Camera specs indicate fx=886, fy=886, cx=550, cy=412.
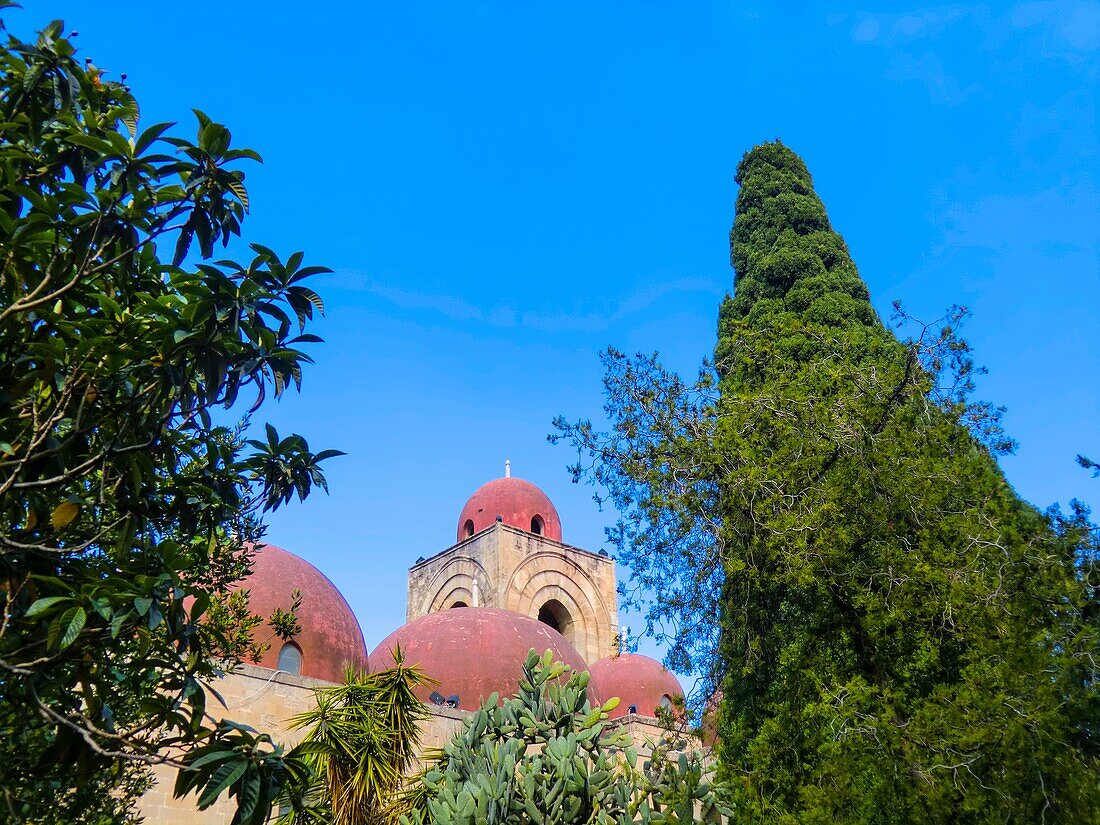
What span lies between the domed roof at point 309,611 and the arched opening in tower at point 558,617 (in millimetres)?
13895

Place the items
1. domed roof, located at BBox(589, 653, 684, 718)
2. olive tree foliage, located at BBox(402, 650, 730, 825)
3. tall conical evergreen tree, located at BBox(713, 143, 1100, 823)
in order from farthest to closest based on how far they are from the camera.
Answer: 1. domed roof, located at BBox(589, 653, 684, 718)
2. tall conical evergreen tree, located at BBox(713, 143, 1100, 823)
3. olive tree foliage, located at BBox(402, 650, 730, 825)

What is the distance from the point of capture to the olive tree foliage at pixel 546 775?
5.45 metres

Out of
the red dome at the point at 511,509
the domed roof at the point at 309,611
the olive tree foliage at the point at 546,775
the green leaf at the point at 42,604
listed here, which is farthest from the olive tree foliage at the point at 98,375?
the red dome at the point at 511,509

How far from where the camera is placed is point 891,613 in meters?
Result: 7.13

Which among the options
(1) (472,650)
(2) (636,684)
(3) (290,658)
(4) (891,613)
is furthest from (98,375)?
(2) (636,684)

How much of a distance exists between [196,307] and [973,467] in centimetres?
740

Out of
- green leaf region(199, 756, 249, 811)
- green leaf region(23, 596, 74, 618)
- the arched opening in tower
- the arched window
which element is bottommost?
green leaf region(199, 756, 249, 811)

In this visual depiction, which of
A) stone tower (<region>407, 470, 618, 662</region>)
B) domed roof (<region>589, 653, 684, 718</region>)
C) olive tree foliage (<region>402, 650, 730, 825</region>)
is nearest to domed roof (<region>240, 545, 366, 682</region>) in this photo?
olive tree foliage (<region>402, 650, 730, 825</region>)

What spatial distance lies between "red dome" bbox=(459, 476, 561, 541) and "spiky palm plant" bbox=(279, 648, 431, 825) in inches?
771

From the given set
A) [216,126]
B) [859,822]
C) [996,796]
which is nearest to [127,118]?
[216,126]

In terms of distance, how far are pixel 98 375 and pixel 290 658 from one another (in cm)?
967

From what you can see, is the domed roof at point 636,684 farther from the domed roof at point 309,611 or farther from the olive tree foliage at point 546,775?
the olive tree foliage at point 546,775

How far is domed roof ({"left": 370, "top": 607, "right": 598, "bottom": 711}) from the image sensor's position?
583 inches

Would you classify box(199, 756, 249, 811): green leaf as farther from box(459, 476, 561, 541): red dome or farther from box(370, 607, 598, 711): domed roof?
box(459, 476, 561, 541): red dome
